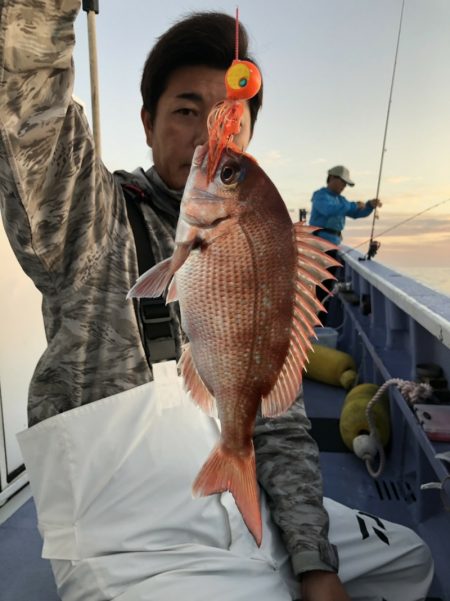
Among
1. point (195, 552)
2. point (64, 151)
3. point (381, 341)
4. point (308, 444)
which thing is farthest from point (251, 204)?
point (381, 341)

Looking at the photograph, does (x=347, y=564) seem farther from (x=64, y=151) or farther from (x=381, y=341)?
(x=381, y=341)

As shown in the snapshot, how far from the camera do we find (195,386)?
97cm

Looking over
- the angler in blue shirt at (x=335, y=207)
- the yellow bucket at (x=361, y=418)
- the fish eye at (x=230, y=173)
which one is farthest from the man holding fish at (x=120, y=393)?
the angler in blue shirt at (x=335, y=207)

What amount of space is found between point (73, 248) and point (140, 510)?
771 mm

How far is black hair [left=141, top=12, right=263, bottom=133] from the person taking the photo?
1501mm

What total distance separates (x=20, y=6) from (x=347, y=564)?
1.89 metres

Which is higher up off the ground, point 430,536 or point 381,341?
point 381,341

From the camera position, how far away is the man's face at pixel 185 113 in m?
1.46

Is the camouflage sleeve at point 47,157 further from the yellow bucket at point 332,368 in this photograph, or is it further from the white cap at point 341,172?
the white cap at point 341,172

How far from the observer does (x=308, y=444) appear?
1.77 metres

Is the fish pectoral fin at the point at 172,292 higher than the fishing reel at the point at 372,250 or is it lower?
higher

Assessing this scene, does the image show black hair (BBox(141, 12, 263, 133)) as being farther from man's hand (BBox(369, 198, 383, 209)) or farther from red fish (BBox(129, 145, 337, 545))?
man's hand (BBox(369, 198, 383, 209))

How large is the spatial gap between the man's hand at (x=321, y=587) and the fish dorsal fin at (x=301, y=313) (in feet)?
2.70

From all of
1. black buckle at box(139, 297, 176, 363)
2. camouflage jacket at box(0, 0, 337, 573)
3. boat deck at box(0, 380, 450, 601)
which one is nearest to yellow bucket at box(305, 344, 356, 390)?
boat deck at box(0, 380, 450, 601)
